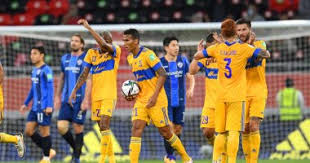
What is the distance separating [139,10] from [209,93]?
10.4 m

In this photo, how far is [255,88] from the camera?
11.4 metres

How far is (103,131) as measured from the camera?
12148 millimetres

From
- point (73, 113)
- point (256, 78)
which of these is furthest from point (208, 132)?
point (73, 113)

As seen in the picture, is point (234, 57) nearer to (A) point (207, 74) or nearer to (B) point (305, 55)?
(A) point (207, 74)

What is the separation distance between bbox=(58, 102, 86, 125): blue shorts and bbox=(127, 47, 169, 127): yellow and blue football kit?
122 inches

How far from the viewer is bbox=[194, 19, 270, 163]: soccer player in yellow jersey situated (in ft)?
34.2

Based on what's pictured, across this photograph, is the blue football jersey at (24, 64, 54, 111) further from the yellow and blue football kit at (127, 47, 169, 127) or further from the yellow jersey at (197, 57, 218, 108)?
the yellow and blue football kit at (127, 47, 169, 127)

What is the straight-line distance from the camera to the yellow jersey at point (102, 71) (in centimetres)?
1239

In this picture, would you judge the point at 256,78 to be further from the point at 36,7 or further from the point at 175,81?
the point at 36,7

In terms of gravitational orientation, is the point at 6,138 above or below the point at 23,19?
below

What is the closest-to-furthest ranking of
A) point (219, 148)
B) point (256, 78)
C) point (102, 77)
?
point (219, 148) → point (256, 78) → point (102, 77)

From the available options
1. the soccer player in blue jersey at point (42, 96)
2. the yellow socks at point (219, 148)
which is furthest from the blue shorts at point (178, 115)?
the yellow socks at point (219, 148)

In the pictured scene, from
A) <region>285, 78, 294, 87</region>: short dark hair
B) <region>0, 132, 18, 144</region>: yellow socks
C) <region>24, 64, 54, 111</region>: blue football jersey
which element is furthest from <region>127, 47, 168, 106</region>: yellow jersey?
<region>285, 78, 294, 87</region>: short dark hair

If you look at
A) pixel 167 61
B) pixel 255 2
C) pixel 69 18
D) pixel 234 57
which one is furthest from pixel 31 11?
pixel 234 57
